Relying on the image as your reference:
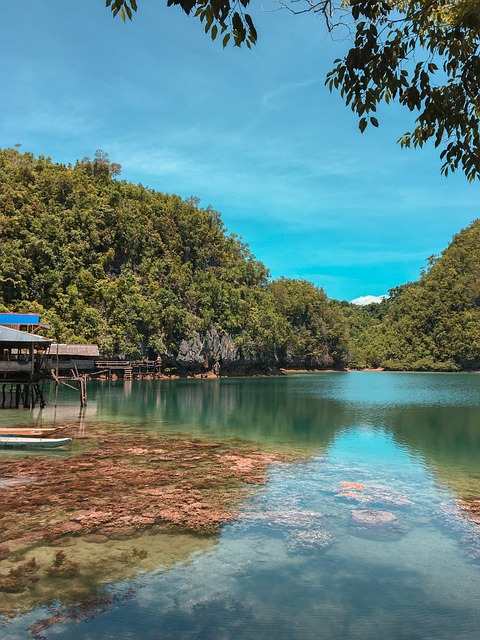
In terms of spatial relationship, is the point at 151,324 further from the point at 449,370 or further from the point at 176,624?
the point at 449,370

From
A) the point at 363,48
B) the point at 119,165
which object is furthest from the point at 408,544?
the point at 119,165

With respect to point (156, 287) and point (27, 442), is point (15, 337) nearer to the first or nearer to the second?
point (27, 442)

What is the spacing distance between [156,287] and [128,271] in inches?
162

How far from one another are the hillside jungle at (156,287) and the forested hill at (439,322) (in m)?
0.41

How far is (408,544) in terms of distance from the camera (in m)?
7.19

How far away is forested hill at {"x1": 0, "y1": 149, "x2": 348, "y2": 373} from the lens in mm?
51969

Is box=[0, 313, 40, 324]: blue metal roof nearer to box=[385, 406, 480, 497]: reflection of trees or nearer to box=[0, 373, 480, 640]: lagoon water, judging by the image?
box=[0, 373, 480, 640]: lagoon water

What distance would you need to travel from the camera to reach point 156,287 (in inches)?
2391

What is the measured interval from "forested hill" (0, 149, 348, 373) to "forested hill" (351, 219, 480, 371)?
1346 inches

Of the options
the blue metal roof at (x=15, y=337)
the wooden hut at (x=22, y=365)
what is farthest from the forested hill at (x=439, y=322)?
the blue metal roof at (x=15, y=337)

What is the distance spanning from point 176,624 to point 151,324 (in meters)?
53.1

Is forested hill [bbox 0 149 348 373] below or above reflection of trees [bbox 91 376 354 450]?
above

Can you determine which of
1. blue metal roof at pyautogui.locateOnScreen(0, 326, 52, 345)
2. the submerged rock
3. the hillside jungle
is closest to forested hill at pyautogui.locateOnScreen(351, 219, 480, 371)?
the hillside jungle

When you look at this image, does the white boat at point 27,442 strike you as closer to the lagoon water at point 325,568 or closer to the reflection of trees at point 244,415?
the lagoon water at point 325,568
